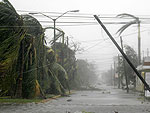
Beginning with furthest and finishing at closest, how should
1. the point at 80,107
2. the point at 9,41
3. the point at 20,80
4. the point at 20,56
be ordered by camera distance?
1. the point at 20,56
2. the point at 20,80
3. the point at 9,41
4. the point at 80,107

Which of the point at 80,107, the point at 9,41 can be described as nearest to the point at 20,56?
the point at 9,41

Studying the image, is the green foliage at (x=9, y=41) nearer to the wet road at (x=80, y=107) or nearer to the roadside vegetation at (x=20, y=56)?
the roadside vegetation at (x=20, y=56)

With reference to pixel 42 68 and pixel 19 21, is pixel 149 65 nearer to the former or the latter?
pixel 42 68

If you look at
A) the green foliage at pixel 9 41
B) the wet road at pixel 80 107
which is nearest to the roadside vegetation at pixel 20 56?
the green foliage at pixel 9 41

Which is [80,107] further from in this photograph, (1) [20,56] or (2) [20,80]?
(1) [20,56]

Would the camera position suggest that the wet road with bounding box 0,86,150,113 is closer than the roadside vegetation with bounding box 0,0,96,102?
Yes

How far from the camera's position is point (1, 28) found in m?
23.0

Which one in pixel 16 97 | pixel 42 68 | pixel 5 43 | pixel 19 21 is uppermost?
pixel 19 21

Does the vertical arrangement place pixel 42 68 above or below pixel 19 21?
below

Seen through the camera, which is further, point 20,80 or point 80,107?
point 20,80

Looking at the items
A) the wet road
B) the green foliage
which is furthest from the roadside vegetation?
the wet road

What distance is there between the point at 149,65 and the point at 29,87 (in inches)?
931

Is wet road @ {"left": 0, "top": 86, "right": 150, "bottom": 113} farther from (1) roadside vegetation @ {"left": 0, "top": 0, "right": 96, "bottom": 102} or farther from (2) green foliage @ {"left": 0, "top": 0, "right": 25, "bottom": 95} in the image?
(2) green foliage @ {"left": 0, "top": 0, "right": 25, "bottom": 95}

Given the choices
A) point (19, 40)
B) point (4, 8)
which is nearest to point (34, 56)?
point (19, 40)
